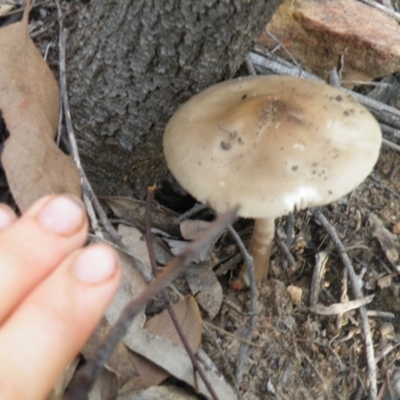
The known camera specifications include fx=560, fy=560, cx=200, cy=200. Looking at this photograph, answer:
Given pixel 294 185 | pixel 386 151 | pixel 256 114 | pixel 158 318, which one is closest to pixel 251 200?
pixel 294 185

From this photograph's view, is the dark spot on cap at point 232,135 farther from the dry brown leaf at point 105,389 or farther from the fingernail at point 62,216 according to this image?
the dry brown leaf at point 105,389

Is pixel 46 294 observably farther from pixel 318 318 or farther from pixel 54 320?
pixel 318 318

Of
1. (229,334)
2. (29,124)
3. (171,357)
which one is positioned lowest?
(229,334)

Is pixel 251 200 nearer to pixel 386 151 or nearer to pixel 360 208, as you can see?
pixel 360 208

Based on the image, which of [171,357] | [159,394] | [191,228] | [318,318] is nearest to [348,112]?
[191,228]

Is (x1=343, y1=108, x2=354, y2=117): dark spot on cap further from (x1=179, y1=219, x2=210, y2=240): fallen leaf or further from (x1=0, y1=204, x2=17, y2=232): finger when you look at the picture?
(x1=0, y1=204, x2=17, y2=232): finger

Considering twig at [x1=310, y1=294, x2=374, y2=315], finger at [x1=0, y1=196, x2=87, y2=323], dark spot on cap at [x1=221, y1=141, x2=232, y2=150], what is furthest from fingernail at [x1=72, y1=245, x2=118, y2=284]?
twig at [x1=310, y1=294, x2=374, y2=315]
